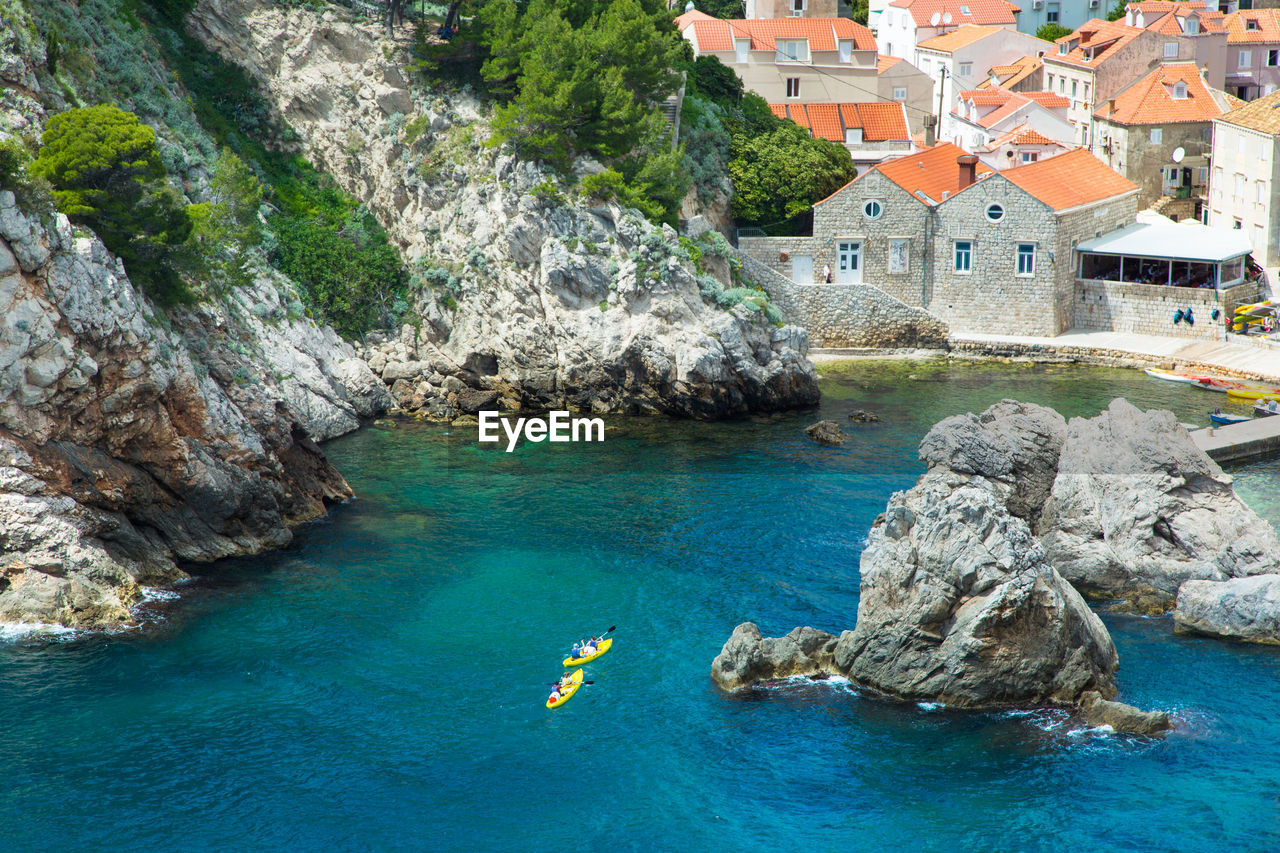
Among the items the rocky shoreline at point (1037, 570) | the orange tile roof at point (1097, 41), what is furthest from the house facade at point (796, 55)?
the rocky shoreline at point (1037, 570)

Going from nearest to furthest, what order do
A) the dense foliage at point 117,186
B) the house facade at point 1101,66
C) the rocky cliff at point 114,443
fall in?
the rocky cliff at point 114,443
the dense foliage at point 117,186
the house facade at point 1101,66

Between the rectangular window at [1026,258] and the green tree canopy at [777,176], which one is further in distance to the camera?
the green tree canopy at [777,176]

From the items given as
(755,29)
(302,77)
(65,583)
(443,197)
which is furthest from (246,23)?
(65,583)

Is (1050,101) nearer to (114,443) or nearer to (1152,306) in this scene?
(1152,306)

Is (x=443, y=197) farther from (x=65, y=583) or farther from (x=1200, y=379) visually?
(x=1200, y=379)

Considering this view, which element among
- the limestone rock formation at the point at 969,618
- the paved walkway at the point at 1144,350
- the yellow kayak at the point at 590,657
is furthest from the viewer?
the paved walkway at the point at 1144,350

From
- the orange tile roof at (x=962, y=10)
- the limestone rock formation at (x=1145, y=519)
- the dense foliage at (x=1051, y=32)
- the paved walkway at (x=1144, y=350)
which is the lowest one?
the limestone rock formation at (x=1145, y=519)

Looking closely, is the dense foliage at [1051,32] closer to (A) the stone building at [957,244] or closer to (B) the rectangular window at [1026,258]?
(A) the stone building at [957,244]

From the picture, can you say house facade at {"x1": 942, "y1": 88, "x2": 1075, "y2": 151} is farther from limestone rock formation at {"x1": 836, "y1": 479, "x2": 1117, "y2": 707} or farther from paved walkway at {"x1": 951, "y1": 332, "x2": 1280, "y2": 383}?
limestone rock formation at {"x1": 836, "y1": 479, "x2": 1117, "y2": 707}
